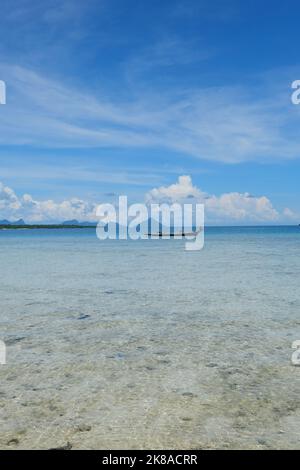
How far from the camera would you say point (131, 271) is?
2548 cm

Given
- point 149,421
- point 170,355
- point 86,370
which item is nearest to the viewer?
point 149,421

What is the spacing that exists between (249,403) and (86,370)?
10.7 feet

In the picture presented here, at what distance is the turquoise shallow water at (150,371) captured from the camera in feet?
17.5

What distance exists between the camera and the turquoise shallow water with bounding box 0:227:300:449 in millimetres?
5328

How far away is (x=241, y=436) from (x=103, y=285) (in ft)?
48.8

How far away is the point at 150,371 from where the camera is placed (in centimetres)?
768

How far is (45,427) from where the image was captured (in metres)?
5.48

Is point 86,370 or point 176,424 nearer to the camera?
point 176,424

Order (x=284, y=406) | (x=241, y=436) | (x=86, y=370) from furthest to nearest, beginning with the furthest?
(x=86, y=370)
(x=284, y=406)
(x=241, y=436)

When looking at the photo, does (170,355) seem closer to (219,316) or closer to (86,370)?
(86,370)
